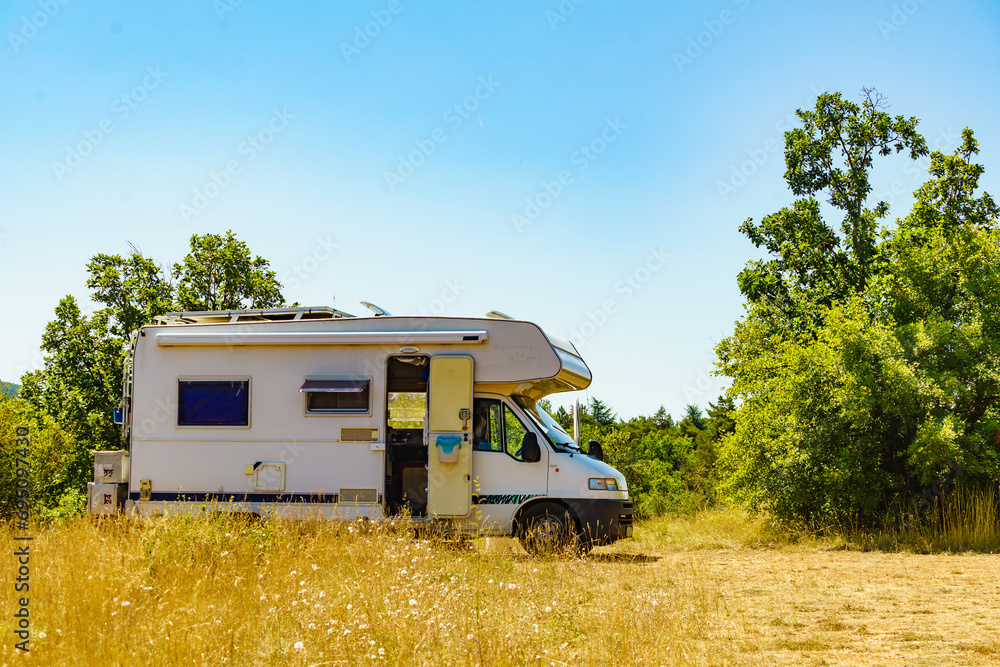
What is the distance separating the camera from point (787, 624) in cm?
661

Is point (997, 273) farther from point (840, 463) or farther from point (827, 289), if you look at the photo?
point (827, 289)

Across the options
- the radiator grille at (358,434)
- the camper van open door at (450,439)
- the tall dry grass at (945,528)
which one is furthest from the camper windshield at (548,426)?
the tall dry grass at (945,528)

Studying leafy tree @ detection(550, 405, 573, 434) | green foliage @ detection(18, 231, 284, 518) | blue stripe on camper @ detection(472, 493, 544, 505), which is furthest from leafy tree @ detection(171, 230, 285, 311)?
blue stripe on camper @ detection(472, 493, 544, 505)

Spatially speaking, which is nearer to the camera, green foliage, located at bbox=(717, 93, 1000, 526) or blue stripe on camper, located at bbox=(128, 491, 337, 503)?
blue stripe on camper, located at bbox=(128, 491, 337, 503)

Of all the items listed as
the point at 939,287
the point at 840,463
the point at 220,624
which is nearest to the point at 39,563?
the point at 220,624

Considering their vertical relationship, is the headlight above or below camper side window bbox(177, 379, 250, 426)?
below

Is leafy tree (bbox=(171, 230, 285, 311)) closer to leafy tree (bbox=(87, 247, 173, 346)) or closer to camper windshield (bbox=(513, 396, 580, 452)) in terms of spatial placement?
leafy tree (bbox=(87, 247, 173, 346))

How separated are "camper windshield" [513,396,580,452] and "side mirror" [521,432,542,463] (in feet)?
0.77

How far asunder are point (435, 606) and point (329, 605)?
0.78 meters

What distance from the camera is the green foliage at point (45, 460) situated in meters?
17.8

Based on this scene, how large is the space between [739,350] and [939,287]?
4510 mm

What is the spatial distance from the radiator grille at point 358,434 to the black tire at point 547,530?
6.89 ft

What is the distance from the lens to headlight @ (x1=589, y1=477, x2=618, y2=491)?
1073cm

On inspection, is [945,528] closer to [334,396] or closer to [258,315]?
[334,396]
